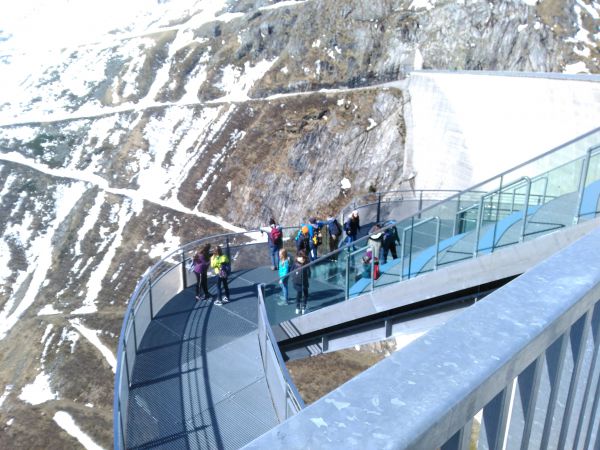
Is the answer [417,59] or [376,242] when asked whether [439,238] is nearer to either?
[376,242]

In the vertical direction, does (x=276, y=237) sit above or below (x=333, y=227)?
above

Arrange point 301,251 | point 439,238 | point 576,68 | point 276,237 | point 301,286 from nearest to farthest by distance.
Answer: point 439,238, point 301,286, point 301,251, point 276,237, point 576,68

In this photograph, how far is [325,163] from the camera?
41.7 meters

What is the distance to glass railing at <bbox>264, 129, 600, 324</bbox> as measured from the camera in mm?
7322

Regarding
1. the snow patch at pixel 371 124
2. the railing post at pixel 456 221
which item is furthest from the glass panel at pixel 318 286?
the snow patch at pixel 371 124

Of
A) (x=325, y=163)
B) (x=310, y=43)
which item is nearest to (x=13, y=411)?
(x=325, y=163)

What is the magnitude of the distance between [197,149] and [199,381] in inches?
1755

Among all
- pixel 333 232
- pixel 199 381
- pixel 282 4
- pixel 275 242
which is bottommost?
pixel 199 381

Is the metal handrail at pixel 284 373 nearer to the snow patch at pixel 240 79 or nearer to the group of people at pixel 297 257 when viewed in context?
the group of people at pixel 297 257

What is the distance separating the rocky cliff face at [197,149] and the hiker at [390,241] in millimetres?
21769

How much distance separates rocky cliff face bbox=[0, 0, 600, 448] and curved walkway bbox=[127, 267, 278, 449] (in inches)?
758

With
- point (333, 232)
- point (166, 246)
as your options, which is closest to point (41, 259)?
point (166, 246)

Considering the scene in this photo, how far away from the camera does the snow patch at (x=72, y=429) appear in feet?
83.6

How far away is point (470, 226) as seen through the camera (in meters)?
8.48
